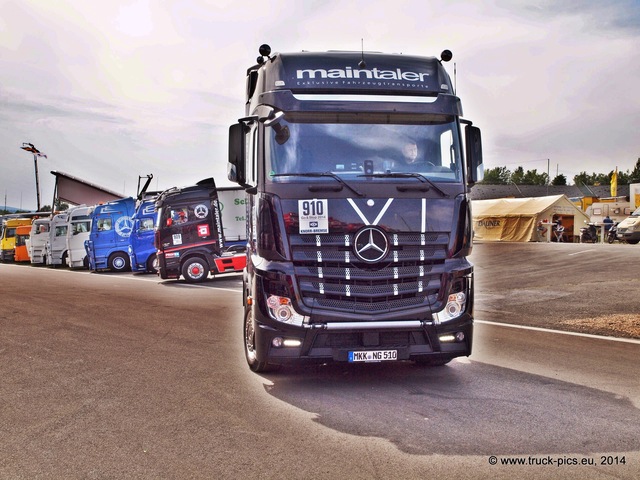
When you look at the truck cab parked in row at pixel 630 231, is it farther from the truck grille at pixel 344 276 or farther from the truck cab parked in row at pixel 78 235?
the truck grille at pixel 344 276

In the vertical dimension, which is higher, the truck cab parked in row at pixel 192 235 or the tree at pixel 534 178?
the tree at pixel 534 178

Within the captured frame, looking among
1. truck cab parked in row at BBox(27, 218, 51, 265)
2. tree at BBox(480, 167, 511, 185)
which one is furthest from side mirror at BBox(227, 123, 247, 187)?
tree at BBox(480, 167, 511, 185)

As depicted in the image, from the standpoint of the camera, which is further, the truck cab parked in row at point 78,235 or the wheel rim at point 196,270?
the truck cab parked in row at point 78,235

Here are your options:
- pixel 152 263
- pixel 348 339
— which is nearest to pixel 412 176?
pixel 348 339

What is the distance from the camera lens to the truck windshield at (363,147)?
6242 mm

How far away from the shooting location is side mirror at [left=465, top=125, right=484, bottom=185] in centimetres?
667

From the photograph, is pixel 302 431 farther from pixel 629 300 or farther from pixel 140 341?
pixel 629 300

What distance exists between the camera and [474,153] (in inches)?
265

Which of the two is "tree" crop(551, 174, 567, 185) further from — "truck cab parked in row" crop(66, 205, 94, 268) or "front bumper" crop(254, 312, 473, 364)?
"front bumper" crop(254, 312, 473, 364)

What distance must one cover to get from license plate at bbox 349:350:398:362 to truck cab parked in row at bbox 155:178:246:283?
1525 cm

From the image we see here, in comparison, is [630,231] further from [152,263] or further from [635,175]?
[635,175]

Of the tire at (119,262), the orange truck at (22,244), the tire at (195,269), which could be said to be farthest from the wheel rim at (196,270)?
the orange truck at (22,244)

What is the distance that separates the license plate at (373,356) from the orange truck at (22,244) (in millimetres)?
40030

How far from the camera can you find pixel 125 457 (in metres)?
4.39
